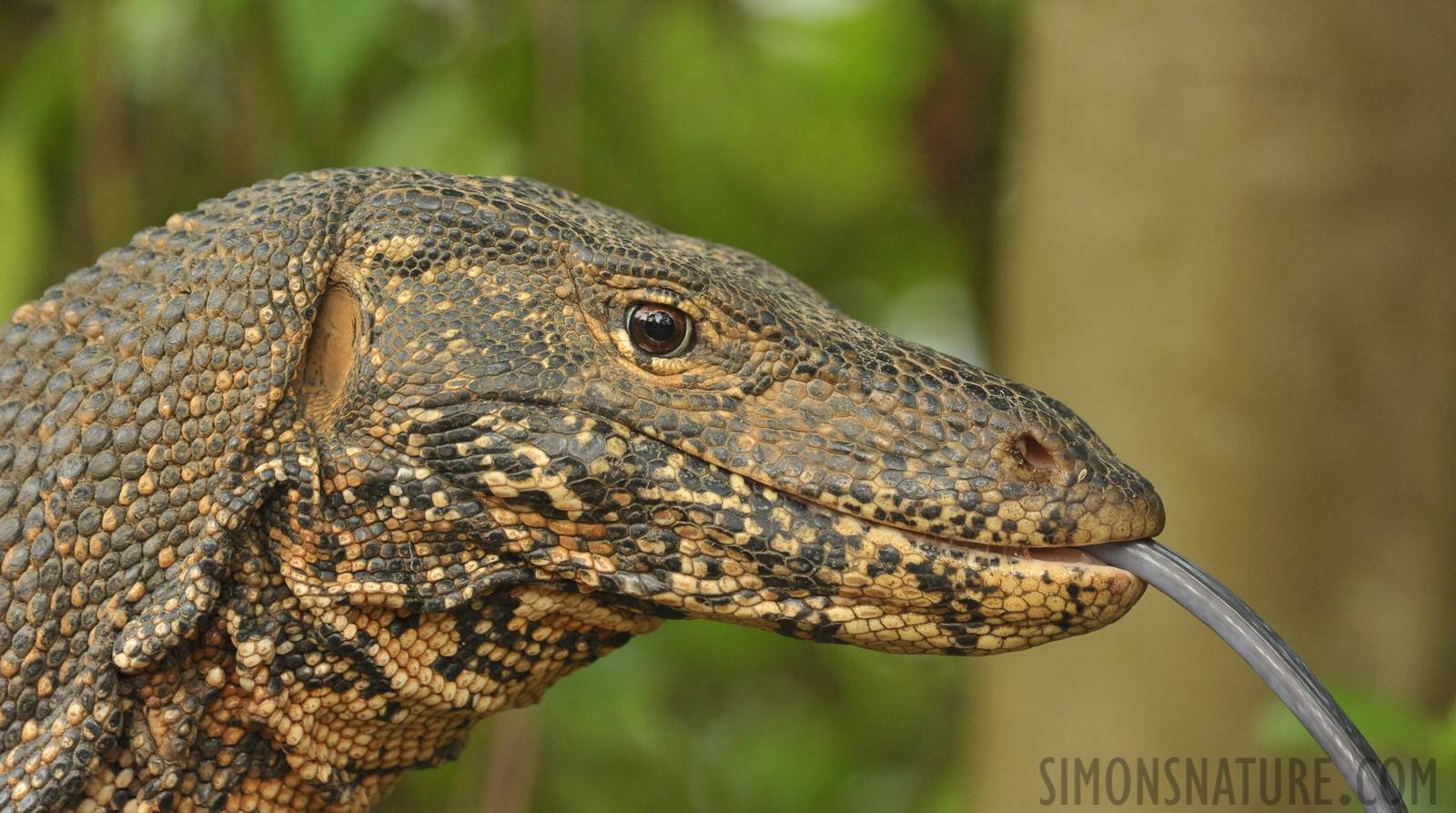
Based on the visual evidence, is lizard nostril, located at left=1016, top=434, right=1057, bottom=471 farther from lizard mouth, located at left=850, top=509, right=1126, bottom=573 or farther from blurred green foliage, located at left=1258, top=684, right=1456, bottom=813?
blurred green foliage, located at left=1258, top=684, right=1456, bottom=813

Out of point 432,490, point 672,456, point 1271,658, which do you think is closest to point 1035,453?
point 1271,658

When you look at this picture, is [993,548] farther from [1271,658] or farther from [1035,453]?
[1271,658]

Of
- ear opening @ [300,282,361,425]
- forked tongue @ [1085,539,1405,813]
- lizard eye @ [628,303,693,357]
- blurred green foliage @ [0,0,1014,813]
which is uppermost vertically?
blurred green foliage @ [0,0,1014,813]

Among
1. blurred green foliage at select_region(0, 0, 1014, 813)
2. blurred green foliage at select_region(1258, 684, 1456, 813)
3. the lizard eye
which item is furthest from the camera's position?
blurred green foliage at select_region(0, 0, 1014, 813)

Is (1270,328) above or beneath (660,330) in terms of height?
above

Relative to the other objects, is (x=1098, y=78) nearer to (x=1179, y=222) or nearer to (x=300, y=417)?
(x=1179, y=222)

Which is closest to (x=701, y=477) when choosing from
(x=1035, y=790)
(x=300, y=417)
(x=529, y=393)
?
(x=529, y=393)

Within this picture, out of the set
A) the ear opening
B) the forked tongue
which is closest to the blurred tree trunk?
→ the forked tongue
